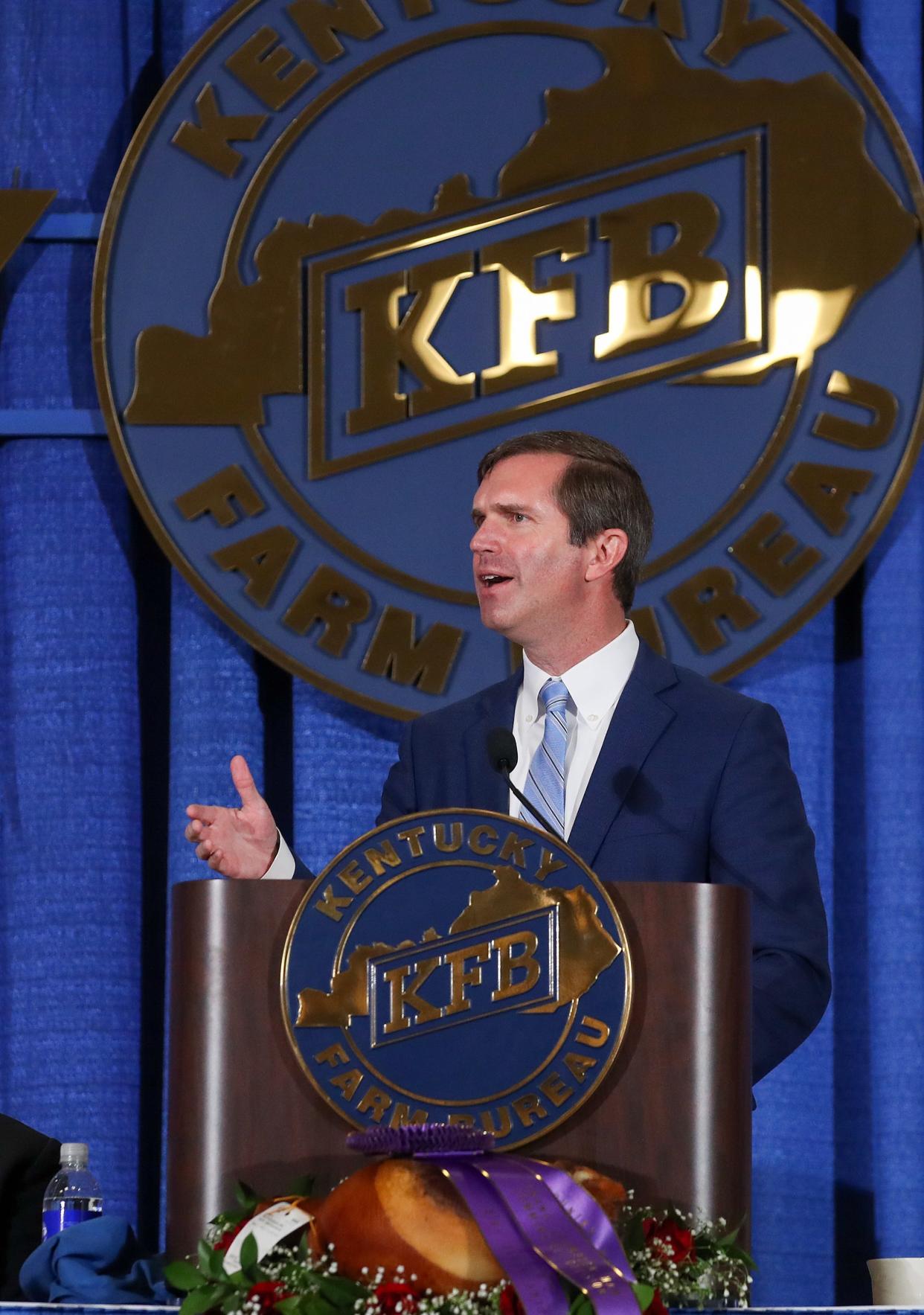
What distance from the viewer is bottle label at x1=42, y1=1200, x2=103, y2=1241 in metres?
1.64

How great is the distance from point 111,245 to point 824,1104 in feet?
5.69

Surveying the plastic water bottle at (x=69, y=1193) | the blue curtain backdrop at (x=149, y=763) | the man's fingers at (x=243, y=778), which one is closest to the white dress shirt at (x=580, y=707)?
the man's fingers at (x=243, y=778)

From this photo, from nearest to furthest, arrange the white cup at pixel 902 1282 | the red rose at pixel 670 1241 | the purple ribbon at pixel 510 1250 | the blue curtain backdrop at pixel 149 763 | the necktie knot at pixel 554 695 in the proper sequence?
the purple ribbon at pixel 510 1250 < the red rose at pixel 670 1241 < the white cup at pixel 902 1282 < the necktie knot at pixel 554 695 < the blue curtain backdrop at pixel 149 763

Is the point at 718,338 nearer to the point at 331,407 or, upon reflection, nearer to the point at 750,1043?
the point at 331,407

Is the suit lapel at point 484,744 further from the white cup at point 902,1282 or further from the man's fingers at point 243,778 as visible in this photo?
the white cup at point 902,1282

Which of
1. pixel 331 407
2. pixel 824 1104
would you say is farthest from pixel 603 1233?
pixel 331 407

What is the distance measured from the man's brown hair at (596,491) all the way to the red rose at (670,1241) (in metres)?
0.94

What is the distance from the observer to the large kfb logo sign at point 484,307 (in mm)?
3047

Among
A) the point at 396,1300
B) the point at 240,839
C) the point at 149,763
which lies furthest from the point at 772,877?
the point at 149,763

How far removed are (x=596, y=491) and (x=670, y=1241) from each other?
101 cm

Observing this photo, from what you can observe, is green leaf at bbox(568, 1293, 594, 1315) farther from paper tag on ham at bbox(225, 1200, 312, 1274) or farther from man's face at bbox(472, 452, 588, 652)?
man's face at bbox(472, 452, 588, 652)

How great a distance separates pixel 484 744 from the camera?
2.05 metres

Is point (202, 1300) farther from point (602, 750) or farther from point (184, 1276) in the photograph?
point (602, 750)

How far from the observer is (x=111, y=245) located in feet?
10.1
